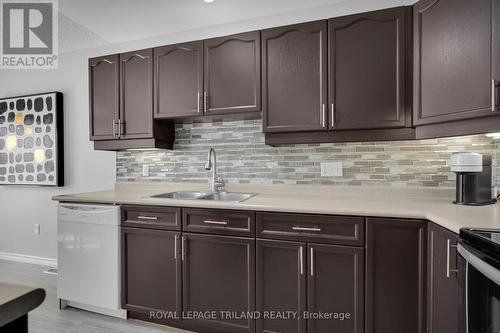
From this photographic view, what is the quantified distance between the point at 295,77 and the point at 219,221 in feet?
3.73

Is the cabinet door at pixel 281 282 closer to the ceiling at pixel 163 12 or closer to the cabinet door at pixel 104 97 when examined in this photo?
the cabinet door at pixel 104 97

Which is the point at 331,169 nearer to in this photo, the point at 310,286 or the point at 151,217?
the point at 310,286

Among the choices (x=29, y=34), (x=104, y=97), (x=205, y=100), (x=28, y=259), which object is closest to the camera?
(x=205, y=100)

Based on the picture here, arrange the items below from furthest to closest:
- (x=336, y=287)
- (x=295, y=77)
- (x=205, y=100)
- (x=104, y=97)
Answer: (x=104, y=97) → (x=205, y=100) → (x=295, y=77) → (x=336, y=287)

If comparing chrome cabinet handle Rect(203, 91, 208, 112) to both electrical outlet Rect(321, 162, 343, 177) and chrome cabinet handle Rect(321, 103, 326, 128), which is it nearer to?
chrome cabinet handle Rect(321, 103, 326, 128)

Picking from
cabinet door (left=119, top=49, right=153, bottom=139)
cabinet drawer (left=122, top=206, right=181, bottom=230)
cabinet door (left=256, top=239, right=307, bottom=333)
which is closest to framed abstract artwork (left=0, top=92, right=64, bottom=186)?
cabinet door (left=119, top=49, right=153, bottom=139)

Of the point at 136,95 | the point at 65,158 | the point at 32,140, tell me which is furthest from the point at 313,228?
the point at 32,140

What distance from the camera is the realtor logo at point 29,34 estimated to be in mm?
2591

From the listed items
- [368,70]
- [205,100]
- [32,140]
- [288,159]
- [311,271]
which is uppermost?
[368,70]

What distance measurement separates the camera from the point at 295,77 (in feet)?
7.28

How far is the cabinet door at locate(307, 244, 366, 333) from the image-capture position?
69.1 inches

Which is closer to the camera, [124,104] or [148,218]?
[148,218]

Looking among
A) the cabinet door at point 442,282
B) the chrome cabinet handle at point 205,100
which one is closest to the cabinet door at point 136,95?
the chrome cabinet handle at point 205,100

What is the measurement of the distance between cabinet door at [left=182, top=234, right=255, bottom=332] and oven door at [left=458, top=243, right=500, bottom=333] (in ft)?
3.74
